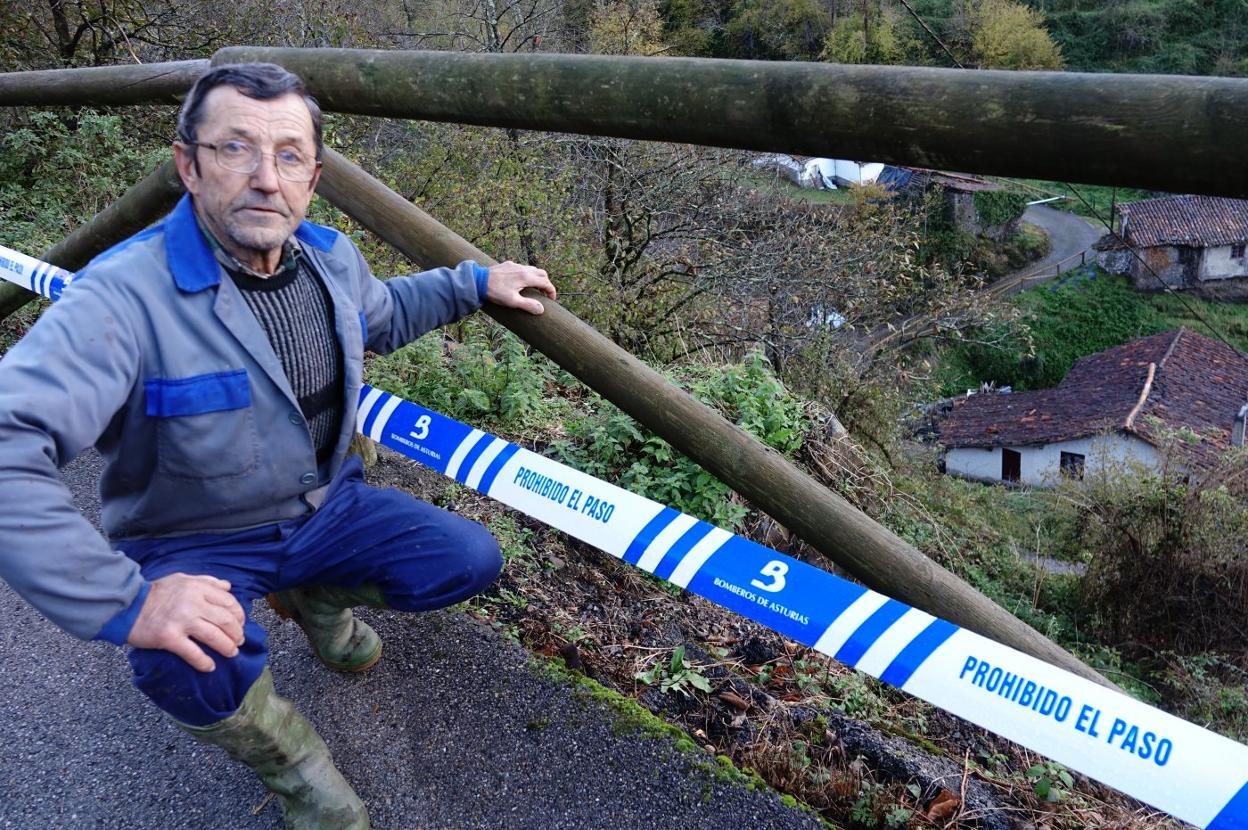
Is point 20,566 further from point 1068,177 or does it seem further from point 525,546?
point 525,546

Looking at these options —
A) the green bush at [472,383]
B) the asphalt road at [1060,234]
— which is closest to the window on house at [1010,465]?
Result: the asphalt road at [1060,234]

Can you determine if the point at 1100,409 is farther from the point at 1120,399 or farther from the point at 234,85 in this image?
the point at 234,85

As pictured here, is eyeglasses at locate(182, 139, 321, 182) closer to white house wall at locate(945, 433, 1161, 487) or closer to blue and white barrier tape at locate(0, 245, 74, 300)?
blue and white barrier tape at locate(0, 245, 74, 300)

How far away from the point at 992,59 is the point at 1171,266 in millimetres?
13807

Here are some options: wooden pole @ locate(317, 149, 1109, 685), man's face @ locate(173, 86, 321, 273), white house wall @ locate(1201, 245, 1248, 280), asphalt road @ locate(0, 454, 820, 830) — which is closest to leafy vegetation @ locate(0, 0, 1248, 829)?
asphalt road @ locate(0, 454, 820, 830)

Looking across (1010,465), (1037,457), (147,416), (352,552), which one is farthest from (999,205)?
(147,416)

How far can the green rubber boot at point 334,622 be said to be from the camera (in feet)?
7.70

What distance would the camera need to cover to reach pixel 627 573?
3.58m

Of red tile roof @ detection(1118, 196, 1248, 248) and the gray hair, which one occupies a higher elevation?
red tile roof @ detection(1118, 196, 1248, 248)

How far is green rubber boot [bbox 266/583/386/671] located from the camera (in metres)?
2.35

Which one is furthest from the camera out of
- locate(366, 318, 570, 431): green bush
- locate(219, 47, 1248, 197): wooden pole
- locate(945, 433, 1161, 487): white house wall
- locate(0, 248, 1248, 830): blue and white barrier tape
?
locate(945, 433, 1161, 487): white house wall

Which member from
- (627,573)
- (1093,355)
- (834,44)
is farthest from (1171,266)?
(627,573)

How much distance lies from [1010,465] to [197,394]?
35558 millimetres

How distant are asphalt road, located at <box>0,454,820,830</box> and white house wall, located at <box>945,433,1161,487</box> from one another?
1123 inches
